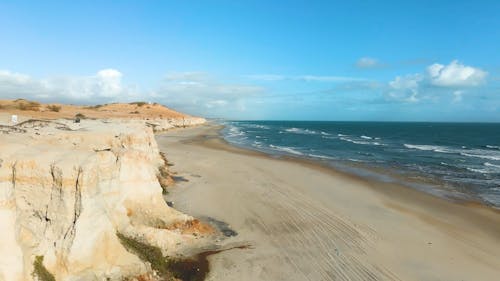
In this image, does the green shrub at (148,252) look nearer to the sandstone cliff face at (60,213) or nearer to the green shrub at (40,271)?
the sandstone cliff face at (60,213)

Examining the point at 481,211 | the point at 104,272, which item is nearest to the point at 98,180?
the point at 104,272

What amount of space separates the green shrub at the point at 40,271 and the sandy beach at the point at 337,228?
4646mm

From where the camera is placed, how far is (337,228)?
16844 millimetres

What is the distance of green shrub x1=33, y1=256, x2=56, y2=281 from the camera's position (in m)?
8.59

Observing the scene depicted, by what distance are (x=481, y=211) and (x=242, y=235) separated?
15.3 metres

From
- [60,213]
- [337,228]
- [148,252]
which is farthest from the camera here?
[337,228]

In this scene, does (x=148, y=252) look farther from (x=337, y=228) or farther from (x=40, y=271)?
(x=337, y=228)

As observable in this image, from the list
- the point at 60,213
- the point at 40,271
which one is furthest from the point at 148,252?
the point at 40,271

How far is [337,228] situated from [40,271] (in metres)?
12.2

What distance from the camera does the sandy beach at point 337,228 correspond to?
41.8 feet

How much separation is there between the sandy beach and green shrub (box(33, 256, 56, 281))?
15.2 feet

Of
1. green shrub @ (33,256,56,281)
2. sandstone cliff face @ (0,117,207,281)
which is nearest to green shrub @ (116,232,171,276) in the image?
sandstone cliff face @ (0,117,207,281)

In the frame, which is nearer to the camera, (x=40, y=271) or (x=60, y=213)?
(x=40, y=271)

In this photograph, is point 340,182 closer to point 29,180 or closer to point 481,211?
point 481,211
